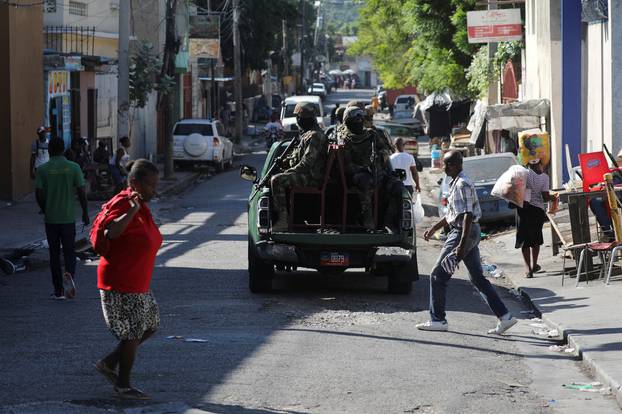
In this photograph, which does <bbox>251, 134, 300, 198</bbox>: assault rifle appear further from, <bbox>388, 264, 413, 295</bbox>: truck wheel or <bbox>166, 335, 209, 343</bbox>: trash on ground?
<bbox>166, 335, 209, 343</bbox>: trash on ground

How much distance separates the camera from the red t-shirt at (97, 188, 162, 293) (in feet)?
27.5

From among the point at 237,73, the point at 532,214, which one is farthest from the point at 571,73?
the point at 237,73

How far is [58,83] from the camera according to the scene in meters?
34.0

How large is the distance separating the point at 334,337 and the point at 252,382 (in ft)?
7.61

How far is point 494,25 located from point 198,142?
37.4 ft

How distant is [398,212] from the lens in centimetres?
1430

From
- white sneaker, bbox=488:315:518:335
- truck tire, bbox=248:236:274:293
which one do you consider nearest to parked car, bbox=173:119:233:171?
truck tire, bbox=248:236:274:293

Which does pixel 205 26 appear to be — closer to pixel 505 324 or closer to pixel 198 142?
pixel 198 142

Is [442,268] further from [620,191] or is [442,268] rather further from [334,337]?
[620,191]

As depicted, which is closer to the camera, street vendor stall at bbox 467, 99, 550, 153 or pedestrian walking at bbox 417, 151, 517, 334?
pedestrian walking at bbox 417, 151, 517, 334

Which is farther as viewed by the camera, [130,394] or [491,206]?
[491,206]

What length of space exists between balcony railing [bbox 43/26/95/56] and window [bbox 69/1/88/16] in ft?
1.47

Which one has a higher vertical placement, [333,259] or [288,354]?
[333,259]

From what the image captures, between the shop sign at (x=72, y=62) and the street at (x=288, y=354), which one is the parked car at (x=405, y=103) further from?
the street at (x=288, y=354)
